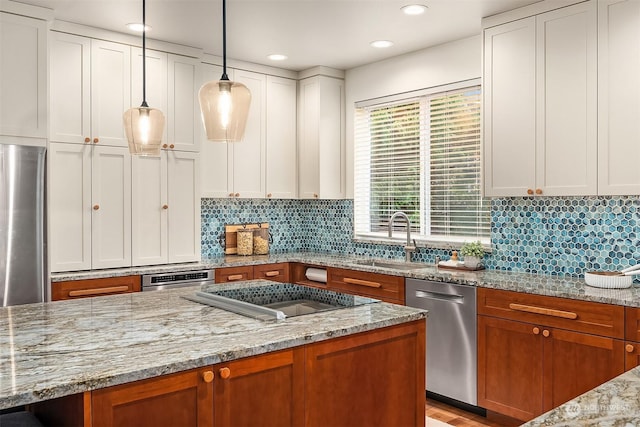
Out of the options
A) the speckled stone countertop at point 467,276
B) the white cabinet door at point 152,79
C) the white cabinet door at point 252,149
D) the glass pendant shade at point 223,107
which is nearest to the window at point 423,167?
the speckled stone countertop at point 467,276

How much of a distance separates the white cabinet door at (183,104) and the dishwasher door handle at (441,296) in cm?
213

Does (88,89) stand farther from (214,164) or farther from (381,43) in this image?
(381,43)

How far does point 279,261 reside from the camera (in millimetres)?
4680

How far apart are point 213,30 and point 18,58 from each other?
130 cm

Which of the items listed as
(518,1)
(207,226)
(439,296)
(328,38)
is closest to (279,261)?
(207,226)

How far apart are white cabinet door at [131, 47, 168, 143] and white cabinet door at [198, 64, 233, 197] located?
16.7 inches

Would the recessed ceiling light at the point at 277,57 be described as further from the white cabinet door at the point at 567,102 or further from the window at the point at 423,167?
the white cabinet door at the point at 567,102

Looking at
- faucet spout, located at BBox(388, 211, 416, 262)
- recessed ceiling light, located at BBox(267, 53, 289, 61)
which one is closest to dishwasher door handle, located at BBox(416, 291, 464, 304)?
faucet spout, located at BBox(388, 211, 416, 262)

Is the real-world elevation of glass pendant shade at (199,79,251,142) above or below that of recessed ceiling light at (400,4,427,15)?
below

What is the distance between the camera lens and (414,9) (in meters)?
3.49

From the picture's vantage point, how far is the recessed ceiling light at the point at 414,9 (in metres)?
3.44

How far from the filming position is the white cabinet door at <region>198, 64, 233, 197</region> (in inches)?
183

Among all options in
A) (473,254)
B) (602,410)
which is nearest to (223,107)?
(602,410)

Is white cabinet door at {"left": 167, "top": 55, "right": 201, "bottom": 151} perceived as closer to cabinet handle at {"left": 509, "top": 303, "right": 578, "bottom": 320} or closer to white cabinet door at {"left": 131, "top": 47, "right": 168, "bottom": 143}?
white cabinet door at {"left": 131, "top": 47, "right": 168, "bottom": 143}
